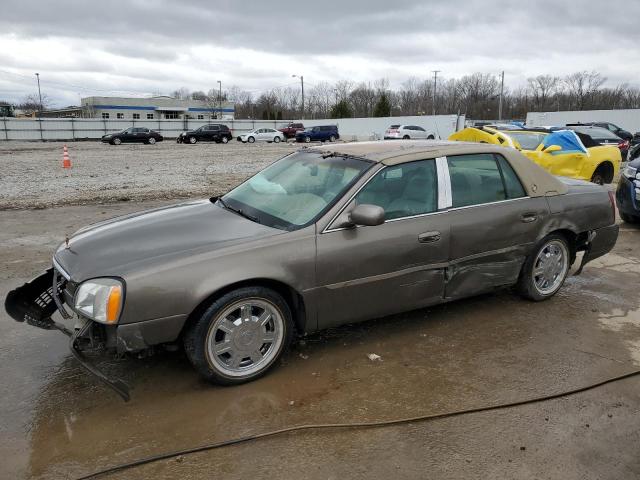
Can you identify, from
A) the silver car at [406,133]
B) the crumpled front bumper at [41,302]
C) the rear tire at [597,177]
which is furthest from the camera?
the silver car at [406,133]

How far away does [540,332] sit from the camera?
Result: 14.6 feet

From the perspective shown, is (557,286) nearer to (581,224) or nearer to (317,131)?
(581,224)

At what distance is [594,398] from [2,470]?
3.51 m

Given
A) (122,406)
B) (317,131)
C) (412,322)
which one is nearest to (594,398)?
(412,322)

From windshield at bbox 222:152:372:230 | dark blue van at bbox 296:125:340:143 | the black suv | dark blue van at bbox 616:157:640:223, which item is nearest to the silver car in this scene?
dark blue van at bbox 296:125:340:143

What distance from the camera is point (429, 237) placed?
4.07 meters

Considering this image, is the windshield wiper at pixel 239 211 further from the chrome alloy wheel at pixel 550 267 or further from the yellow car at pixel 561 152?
the yellow car at pixel 561 152

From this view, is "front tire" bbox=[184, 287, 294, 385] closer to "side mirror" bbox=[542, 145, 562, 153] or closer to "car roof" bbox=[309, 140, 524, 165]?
"car roof" bbox=[309, 140, 524, 165]

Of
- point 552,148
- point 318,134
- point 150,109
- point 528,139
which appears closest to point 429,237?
point 552,148

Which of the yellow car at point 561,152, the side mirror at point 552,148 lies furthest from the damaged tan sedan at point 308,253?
the yellow car at point 561,152

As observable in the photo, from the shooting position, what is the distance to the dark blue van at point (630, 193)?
8.16 metres

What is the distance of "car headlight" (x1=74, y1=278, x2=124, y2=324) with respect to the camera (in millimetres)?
3094

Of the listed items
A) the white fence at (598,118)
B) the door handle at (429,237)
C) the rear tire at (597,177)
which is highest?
the white fence at (598,118)

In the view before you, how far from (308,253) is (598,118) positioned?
1748 inches
